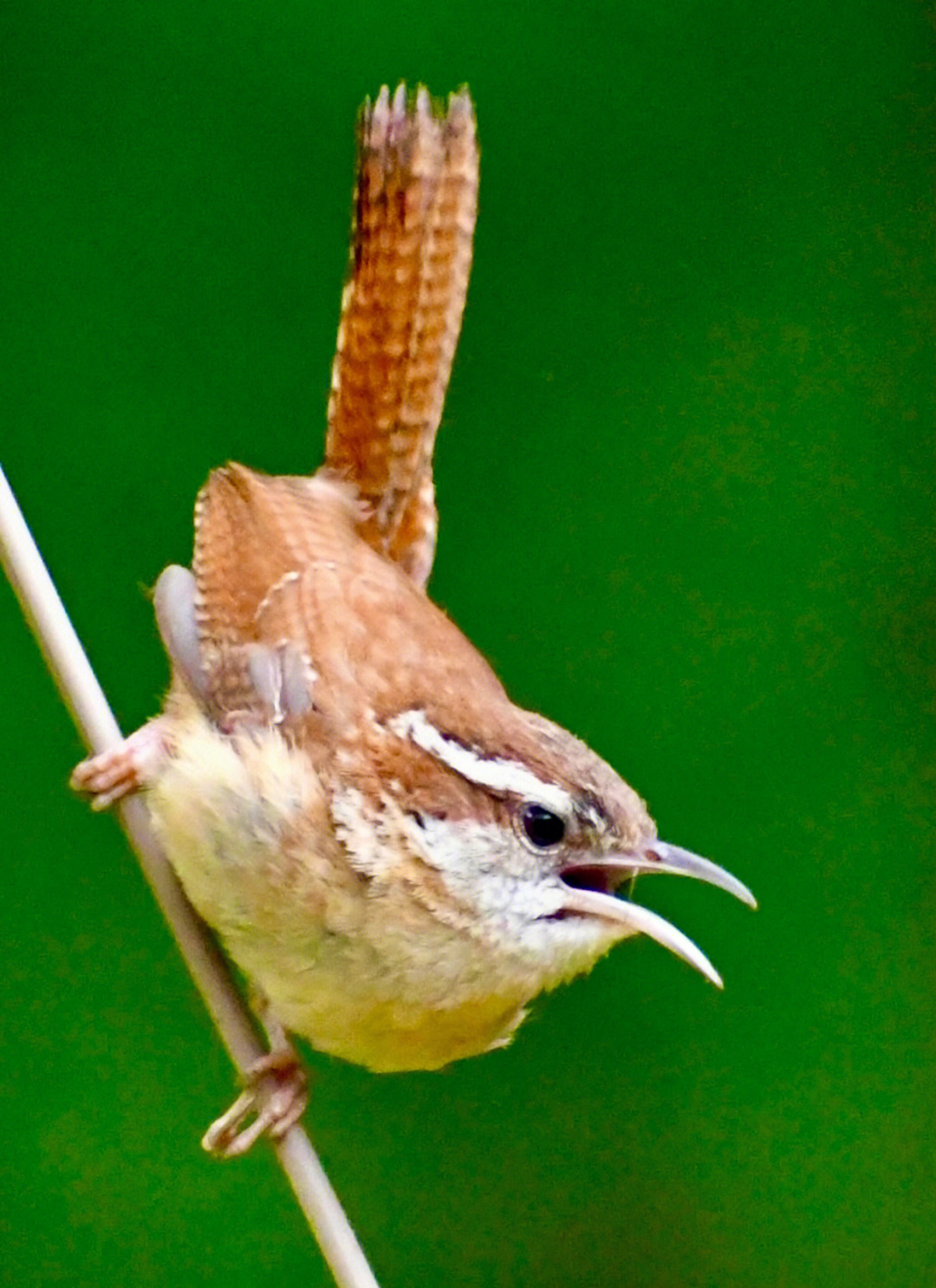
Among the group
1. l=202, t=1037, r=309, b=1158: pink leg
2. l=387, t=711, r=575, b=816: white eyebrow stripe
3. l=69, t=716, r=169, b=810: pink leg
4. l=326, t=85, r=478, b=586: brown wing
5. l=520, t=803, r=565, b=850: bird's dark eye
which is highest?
l=326, t=85, r=478, b=586: brown wing

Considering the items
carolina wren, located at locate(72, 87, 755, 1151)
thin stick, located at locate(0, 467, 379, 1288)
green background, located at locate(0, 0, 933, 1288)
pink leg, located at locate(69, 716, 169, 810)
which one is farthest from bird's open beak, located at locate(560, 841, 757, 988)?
green background, located at locate(0, 0, 933, 1288)

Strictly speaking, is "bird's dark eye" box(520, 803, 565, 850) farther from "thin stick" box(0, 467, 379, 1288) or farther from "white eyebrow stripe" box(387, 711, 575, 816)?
"thin stick" box(0, 467, 379, 1288)

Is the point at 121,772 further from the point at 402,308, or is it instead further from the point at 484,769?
the point at 402,308

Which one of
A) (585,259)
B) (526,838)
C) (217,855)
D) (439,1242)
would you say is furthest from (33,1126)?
(585,259)

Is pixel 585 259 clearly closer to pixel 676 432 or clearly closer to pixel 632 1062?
pixel 676 432

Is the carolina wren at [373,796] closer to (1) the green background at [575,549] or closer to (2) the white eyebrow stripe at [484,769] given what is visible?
(2) the white eyebrow stripe at [484,769]

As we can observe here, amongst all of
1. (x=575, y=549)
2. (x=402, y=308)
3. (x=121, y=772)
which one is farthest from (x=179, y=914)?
(x=575, y=549)

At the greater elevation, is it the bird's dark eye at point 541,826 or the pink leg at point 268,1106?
the bird's dark eye at point 541,826

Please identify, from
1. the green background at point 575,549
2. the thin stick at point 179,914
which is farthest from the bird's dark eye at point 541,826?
the green background at point 575,549
